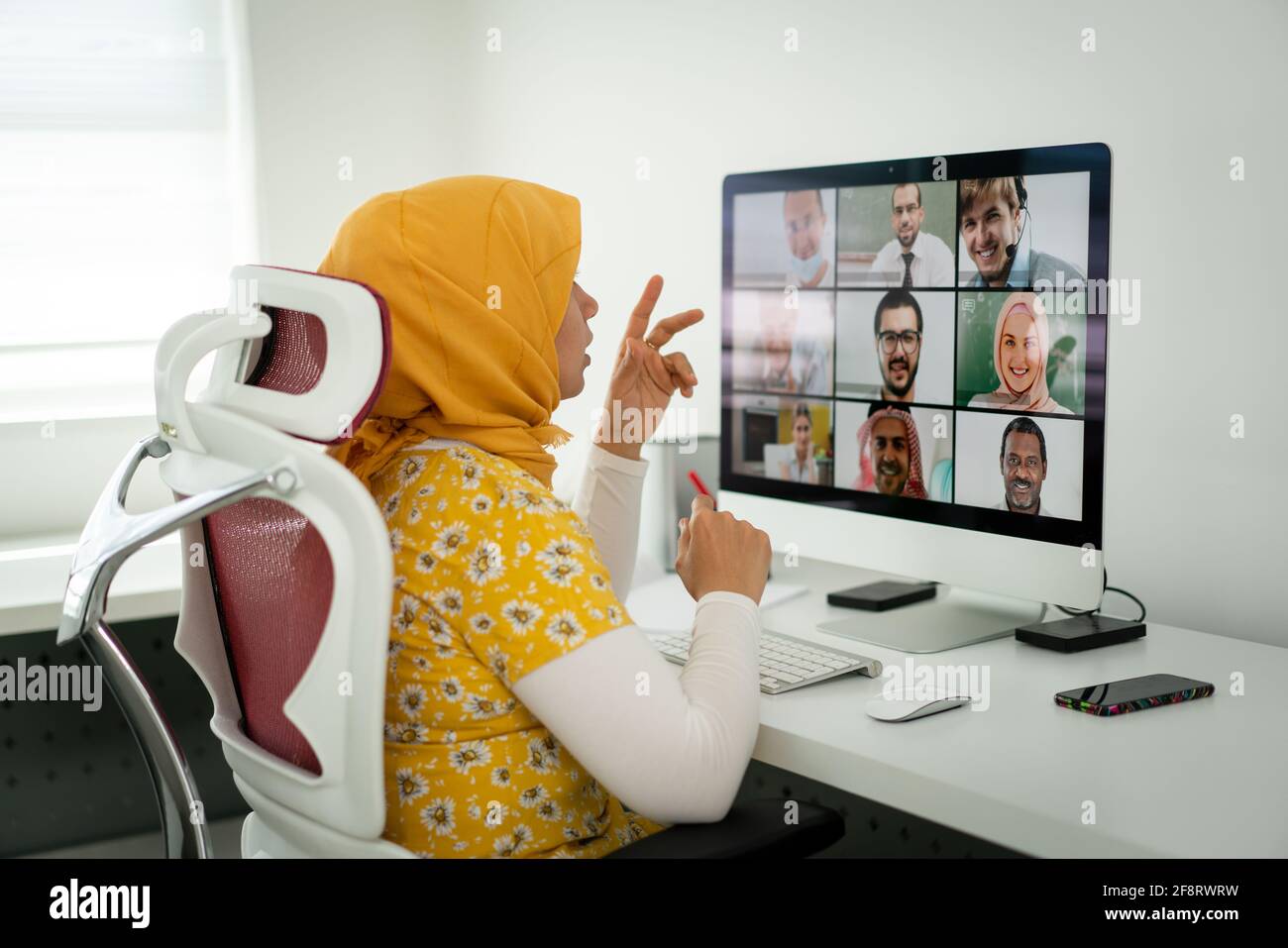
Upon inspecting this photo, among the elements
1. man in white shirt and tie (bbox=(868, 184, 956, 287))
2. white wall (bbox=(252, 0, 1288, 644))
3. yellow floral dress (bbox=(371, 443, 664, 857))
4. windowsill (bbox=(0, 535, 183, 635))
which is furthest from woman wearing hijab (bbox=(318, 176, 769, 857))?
windowsill (bbox=(0, 535, 183, 635))

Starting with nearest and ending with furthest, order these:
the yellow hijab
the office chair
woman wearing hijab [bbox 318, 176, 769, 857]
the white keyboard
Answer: the office chair, woman wearing hijab [bbox 318, 176, 769, 857], the yellow hijab, the white keyboard

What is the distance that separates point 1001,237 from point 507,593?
2.31 feet

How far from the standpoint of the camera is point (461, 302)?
42.3 inches

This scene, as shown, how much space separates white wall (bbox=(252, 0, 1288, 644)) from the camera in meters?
1.39

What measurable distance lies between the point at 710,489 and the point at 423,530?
0.98 m

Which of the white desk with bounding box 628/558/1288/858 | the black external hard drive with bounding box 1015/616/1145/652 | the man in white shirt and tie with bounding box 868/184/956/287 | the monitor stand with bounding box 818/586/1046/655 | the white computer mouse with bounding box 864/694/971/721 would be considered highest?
the man in white shirt and tie with bounding box 868/184/956/287

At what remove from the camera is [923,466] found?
140cm

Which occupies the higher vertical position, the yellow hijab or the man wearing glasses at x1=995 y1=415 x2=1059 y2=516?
the yellow hijab

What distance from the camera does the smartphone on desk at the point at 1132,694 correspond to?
3.66 ft

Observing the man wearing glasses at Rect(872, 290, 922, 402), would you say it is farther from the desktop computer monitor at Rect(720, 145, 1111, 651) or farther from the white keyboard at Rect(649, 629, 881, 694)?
the white keyboard at Rect(649, 629, 881, 694)

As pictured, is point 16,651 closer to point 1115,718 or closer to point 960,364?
point 960,364

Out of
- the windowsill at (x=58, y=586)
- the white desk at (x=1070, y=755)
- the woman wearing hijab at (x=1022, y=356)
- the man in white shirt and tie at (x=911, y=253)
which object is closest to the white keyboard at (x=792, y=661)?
the white desk at (x=1070, y=755)

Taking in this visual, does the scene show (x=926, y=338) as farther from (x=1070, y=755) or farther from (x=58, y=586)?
(x=58, y=586)

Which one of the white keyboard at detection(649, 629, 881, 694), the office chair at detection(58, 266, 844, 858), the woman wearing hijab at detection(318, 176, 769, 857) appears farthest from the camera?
the white keyboard at detection(649, 629, 881, 694)
